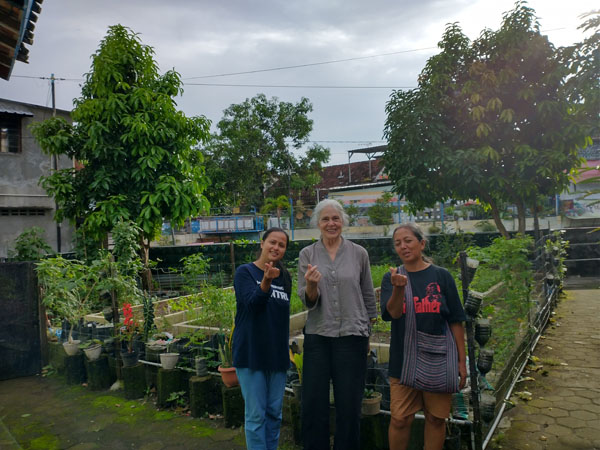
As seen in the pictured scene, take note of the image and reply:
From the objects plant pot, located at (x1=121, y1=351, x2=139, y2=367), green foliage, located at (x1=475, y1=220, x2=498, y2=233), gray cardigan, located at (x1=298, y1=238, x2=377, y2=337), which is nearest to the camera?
gray cardigan, located at (x1=298, y1=238, x2=377, y2=337)

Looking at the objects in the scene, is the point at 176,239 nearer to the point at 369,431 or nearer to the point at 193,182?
the point at 193,182

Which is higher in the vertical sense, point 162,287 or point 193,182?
point 193,182

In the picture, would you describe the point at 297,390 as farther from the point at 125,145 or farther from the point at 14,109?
the point at 14,109

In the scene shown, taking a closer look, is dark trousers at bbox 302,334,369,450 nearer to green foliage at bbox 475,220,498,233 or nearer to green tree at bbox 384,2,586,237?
green tree at bbox 384,2,586,237

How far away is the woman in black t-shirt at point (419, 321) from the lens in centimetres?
254

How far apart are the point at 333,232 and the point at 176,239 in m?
20.9

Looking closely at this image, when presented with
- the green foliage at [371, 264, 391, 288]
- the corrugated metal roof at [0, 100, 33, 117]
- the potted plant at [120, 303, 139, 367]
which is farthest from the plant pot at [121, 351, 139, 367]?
the corrugated metal roof at [0, 100, 33, 117]

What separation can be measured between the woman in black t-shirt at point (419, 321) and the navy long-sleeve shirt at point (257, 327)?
0.67m

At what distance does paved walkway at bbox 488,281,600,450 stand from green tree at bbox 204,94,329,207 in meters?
17.8

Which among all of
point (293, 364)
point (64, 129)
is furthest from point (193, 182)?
point (293, 364)

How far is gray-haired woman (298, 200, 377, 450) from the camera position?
265 centimetres

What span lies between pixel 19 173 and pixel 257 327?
1459 cm

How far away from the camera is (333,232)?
9.10 ft

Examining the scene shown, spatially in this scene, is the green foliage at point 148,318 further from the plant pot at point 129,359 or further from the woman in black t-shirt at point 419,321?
the woman in black t-shirt at point 419,321
